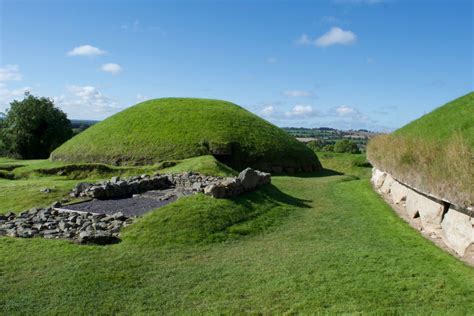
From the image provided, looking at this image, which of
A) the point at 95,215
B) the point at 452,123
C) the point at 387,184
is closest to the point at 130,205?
the point at 95,215

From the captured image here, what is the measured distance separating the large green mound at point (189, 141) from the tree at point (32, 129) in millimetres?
14069

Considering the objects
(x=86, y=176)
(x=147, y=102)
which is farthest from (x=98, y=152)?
(x=147, y=102)

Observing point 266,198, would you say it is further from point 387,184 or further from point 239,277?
point 239,277

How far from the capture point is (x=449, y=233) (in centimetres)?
1137

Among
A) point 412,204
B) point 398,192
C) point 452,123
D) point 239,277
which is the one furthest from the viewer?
point 398,192

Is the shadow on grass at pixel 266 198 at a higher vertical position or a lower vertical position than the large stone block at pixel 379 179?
lower

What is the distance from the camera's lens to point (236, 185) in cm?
1588

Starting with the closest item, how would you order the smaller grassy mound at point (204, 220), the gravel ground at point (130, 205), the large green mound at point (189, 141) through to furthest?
1. the smaller grassy mound at point (204, 220)
2. the gravel ground at point (130, 205)
3. the large green mound at point (189, 141)

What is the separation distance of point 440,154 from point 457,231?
2.74m

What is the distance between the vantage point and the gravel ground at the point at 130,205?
1384 cm

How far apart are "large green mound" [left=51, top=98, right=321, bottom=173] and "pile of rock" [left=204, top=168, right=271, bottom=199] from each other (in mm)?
13555

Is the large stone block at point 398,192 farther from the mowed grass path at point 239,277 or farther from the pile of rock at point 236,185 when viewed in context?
the pile of rock at point 236,185

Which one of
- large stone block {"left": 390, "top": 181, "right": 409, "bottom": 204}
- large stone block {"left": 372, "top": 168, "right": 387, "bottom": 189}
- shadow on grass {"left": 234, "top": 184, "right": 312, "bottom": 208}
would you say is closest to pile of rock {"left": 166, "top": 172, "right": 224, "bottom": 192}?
shadow on grass {"left": 234, "top": 184, "right": 312, "bottom": 208}

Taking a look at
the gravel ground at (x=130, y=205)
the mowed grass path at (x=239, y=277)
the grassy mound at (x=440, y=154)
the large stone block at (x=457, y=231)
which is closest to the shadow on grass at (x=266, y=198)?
the gravel ground at (x=130, y=205)
